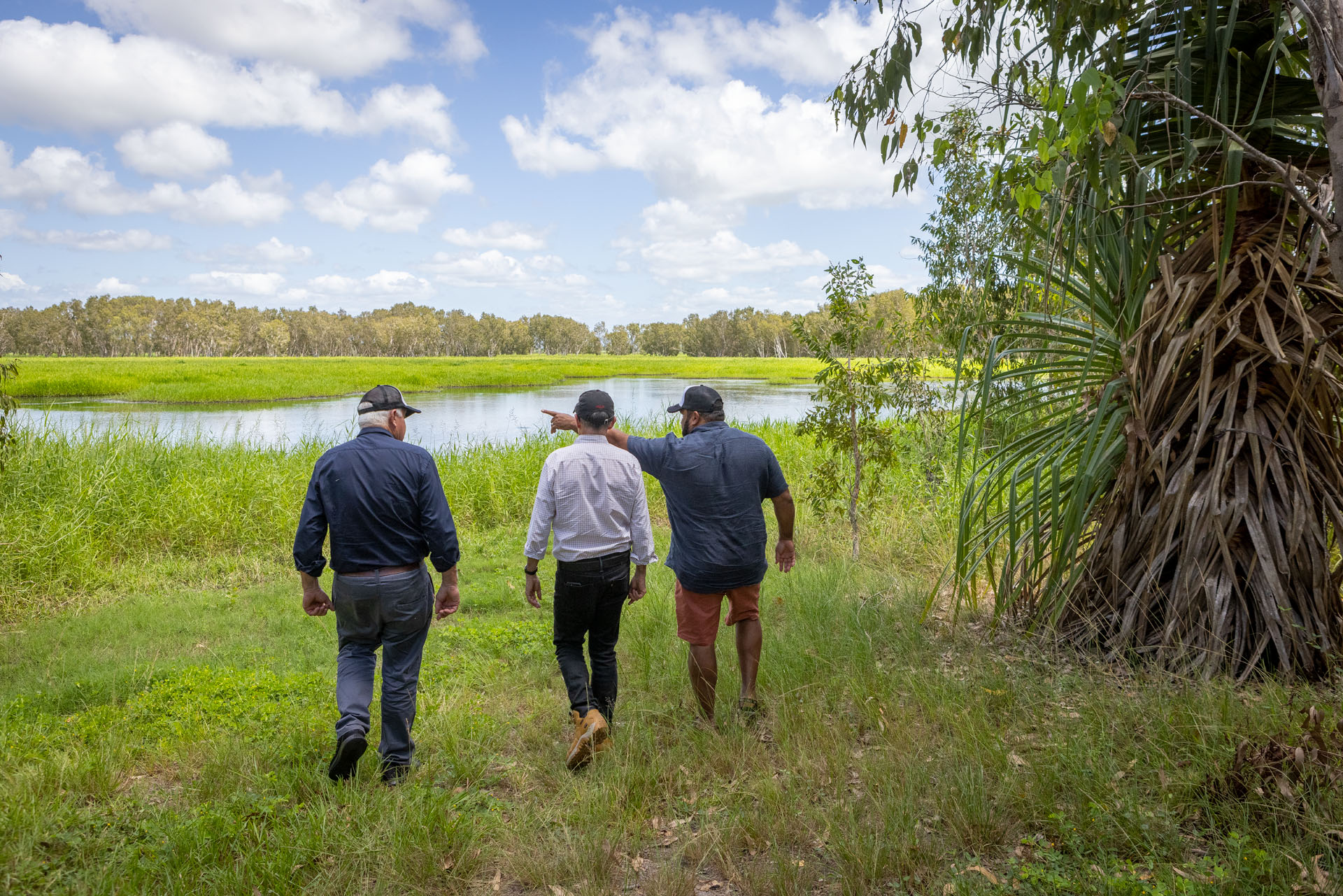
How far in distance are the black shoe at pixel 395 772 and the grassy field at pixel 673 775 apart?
79 millimetres

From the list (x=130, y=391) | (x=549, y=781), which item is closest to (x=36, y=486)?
(x=549, y=781)

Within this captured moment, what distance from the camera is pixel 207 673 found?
212 inches

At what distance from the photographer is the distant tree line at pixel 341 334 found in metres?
112

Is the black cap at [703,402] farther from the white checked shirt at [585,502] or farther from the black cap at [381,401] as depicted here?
the black cap at [381,401]

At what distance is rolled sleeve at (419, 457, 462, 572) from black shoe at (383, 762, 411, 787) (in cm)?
97

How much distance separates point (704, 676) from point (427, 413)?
31.2 metres

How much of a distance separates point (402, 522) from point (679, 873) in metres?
2.06

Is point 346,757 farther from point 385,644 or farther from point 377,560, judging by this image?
point 377,560

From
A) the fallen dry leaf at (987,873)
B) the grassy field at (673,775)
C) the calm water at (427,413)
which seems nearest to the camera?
the fallen dry leaf at (987,873)

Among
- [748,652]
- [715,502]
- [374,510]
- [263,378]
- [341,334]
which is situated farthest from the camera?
[341,334]

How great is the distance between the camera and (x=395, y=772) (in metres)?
3.84

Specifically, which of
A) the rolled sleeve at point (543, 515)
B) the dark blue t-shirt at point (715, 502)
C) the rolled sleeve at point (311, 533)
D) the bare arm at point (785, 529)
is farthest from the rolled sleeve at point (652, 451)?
the rolled sleeve at point (311, 533)

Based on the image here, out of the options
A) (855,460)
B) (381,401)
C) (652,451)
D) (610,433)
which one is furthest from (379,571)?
(855,460)

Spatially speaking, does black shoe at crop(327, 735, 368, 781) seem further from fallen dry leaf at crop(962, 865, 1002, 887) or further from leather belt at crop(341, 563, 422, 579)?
fallen dry leaf at crop(962, 865, 1002, 887)
